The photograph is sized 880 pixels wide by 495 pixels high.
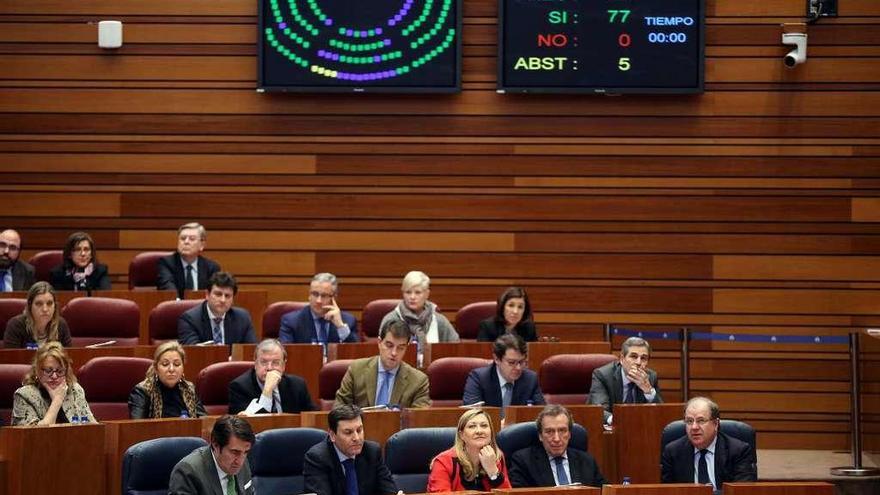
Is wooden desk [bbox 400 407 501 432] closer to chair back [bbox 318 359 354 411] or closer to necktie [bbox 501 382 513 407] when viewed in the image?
necktie [bbox 501 382 513 407]

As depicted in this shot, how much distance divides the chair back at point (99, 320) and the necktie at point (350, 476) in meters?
2.65

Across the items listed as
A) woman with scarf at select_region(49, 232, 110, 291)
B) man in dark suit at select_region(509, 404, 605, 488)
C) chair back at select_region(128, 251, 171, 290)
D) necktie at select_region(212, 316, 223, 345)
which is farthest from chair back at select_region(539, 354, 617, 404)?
woman with scarf at select_region(49, 232, 110, 291)

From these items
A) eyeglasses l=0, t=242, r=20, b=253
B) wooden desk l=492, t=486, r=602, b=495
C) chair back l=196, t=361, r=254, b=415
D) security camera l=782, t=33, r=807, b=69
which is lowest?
wooden desk l=492, t=486, r=602, b=495

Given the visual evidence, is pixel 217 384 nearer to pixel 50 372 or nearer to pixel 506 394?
pixel 50 372

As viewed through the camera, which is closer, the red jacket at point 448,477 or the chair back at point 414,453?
the red jacket at point 448,477

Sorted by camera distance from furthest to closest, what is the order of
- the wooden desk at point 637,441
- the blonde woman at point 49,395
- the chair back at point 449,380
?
the chair back at point 449,380
the wooden desk at point 637,441
the blonde woman at point 49,395

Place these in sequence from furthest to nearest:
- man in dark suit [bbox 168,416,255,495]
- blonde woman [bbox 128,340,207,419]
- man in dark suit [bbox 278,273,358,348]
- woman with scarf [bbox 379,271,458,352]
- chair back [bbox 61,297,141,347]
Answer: woman with scarf [bbox 379,271,458,352] → man in dark suit [bbox 278,273,358,348] → chair back [bbox 61,297,141,347] → blonde woman [bbox 128,340,207,419] → man in dark suit [bbox 168,416,255,495]

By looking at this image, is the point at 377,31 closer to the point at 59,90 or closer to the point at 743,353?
the point at 59,90

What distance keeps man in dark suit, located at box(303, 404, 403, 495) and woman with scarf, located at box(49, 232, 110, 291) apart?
3455 millimetres

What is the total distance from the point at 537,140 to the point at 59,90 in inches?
121

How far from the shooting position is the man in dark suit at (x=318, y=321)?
328 inches

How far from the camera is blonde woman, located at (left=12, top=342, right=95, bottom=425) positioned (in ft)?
20.9

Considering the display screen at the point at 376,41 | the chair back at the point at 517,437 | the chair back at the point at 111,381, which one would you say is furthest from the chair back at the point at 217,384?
the display screen at the point at 376,41

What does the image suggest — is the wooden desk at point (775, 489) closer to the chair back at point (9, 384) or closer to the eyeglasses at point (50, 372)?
the eyeglasses at point (50, 372)
